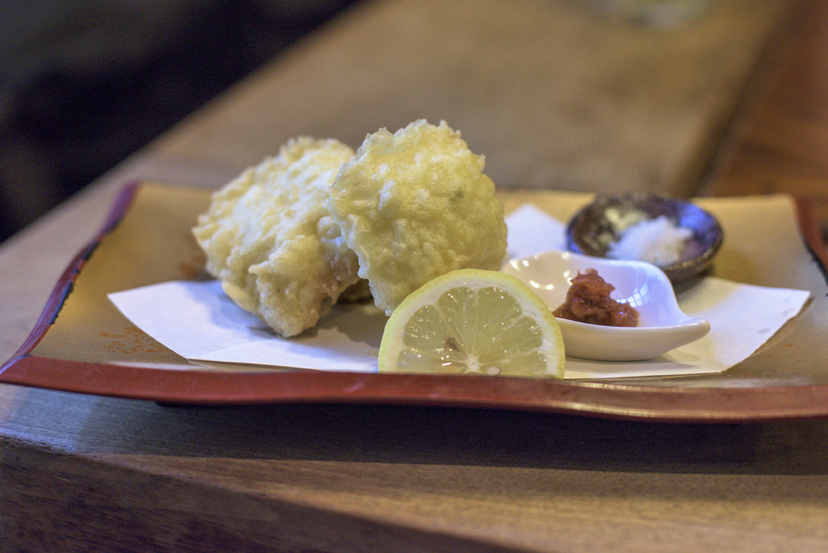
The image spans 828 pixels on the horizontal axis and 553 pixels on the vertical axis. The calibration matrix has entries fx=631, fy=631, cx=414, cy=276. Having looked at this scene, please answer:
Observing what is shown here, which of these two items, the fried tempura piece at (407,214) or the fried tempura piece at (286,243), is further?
the fried tempura piece at (286,243)

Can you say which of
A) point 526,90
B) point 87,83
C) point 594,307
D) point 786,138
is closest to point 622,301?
point 594,307

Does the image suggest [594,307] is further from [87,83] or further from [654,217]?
[87,83]

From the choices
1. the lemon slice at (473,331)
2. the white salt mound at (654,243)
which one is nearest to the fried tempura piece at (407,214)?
the lemon slice at (473,331)

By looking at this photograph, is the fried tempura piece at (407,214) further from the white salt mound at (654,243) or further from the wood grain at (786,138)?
the wood grain at (786,138)

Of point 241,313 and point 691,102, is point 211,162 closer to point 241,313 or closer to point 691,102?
point 241,313

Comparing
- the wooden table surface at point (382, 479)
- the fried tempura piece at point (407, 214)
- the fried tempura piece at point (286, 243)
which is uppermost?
the fried tempura piece at point (407, 214)

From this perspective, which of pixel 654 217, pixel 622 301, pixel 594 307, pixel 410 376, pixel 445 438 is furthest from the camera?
pixel 654 217
